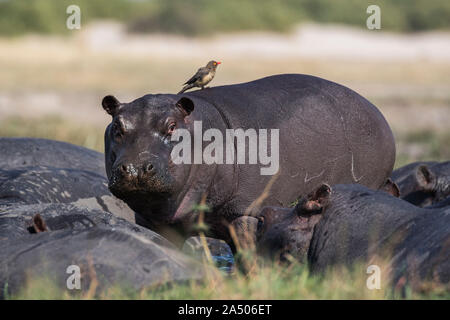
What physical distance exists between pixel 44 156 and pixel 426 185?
348 cm

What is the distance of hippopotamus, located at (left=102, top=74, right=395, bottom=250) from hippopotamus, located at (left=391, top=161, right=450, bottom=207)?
34 centimetres

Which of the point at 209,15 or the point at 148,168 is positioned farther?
the point at 209,15

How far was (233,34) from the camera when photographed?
40531 millimetres

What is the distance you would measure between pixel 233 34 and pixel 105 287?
3602 cm

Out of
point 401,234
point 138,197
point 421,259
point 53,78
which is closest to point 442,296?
point 421,259

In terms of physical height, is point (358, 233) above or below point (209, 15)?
below

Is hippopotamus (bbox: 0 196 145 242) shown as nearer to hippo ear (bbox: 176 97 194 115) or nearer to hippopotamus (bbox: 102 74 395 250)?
hippopotamus (bbox: 102 74 395 250)

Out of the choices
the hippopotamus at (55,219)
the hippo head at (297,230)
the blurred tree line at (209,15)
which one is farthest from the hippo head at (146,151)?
the blurred tree line at (209,15)

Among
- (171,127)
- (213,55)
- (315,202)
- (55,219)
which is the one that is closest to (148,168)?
(171,127)

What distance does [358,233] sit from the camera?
5.84 meters

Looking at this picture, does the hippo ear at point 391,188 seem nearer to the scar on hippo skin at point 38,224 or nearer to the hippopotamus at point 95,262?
the hippopotamus at point 95,262

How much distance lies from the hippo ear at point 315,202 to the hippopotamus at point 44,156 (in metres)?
2.96

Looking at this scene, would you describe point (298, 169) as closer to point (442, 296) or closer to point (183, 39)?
point (442, 296)

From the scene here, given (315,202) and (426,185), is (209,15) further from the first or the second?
(315,202)
